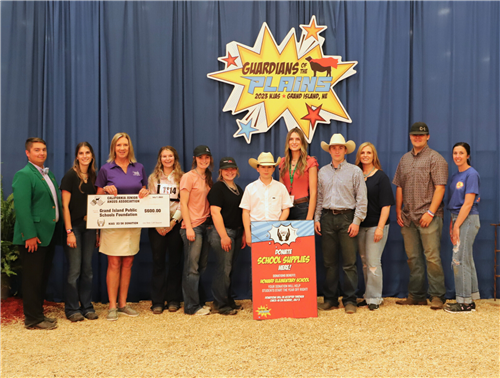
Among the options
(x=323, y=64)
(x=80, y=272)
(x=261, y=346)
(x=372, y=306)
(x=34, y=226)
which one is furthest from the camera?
(x=323, y=64)

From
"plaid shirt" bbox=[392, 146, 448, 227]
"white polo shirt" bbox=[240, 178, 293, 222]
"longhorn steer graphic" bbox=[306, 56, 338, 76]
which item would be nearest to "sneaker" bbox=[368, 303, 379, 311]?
"plaid shirt" bbox=[392, 146, 448, 227]

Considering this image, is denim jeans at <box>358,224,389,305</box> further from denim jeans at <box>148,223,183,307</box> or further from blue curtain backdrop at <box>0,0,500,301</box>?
denim jeans at <box>148,223,183,307</box>

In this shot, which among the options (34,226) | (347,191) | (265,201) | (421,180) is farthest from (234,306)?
(421,180)

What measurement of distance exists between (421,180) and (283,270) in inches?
62.2

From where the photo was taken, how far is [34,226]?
9.98ft

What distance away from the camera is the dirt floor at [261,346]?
231cm

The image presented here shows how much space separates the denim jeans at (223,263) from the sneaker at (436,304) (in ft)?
6.25

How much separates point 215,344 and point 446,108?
344cm

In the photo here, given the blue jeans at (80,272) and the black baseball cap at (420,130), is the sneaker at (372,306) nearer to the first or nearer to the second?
the black baseball cap at (420,130)

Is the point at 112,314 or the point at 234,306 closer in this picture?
the point at 112,314

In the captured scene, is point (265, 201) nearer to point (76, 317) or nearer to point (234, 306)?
point (234, 306)

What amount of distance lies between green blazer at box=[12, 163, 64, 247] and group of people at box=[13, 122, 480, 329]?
0.6 inches

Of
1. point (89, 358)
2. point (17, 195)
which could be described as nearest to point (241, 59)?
point (17, 195)

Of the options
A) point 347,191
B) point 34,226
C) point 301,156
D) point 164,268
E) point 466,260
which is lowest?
point 164,268
